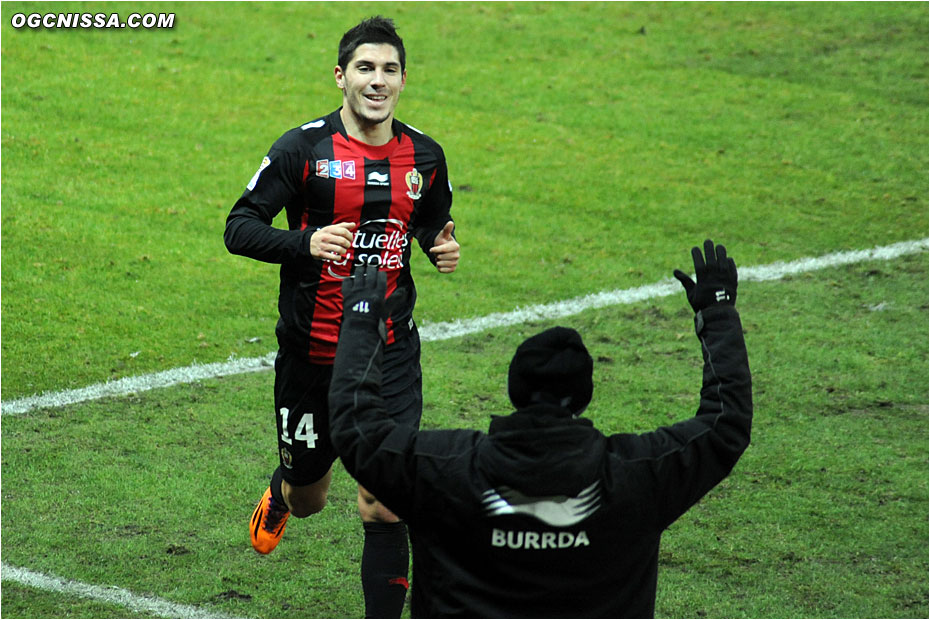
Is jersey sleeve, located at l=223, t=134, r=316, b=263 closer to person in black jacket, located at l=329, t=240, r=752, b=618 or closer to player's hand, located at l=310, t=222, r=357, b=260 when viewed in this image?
player's hand, located at l=310, t=222, r=357, b=260

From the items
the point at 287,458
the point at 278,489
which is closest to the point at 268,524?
the point at 278,489

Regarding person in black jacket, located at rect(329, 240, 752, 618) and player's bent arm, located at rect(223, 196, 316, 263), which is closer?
person in black jacket, located at rect(329, 240, 752, 618)

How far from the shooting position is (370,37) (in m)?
4.64

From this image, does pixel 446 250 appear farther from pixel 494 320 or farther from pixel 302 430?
pixel 494 320

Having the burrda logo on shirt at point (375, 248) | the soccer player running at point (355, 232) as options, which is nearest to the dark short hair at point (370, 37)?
the soccer player running at point (355, 232)

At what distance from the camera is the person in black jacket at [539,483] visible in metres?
2.74

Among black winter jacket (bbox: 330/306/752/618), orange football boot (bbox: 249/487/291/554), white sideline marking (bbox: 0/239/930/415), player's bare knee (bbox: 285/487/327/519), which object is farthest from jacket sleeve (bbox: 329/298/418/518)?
white sideline marking (bbox: 0/239/930/415)

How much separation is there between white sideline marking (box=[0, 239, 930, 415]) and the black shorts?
2761 mm

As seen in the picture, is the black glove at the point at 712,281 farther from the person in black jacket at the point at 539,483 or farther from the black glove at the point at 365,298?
the black glove at the point at 365,298

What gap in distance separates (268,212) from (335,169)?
0.30m

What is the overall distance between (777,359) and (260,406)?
3.30 meters

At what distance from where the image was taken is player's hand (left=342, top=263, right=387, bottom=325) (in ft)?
9.91

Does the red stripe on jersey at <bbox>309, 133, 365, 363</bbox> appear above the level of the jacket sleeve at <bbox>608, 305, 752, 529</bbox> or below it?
above

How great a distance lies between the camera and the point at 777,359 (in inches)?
309
